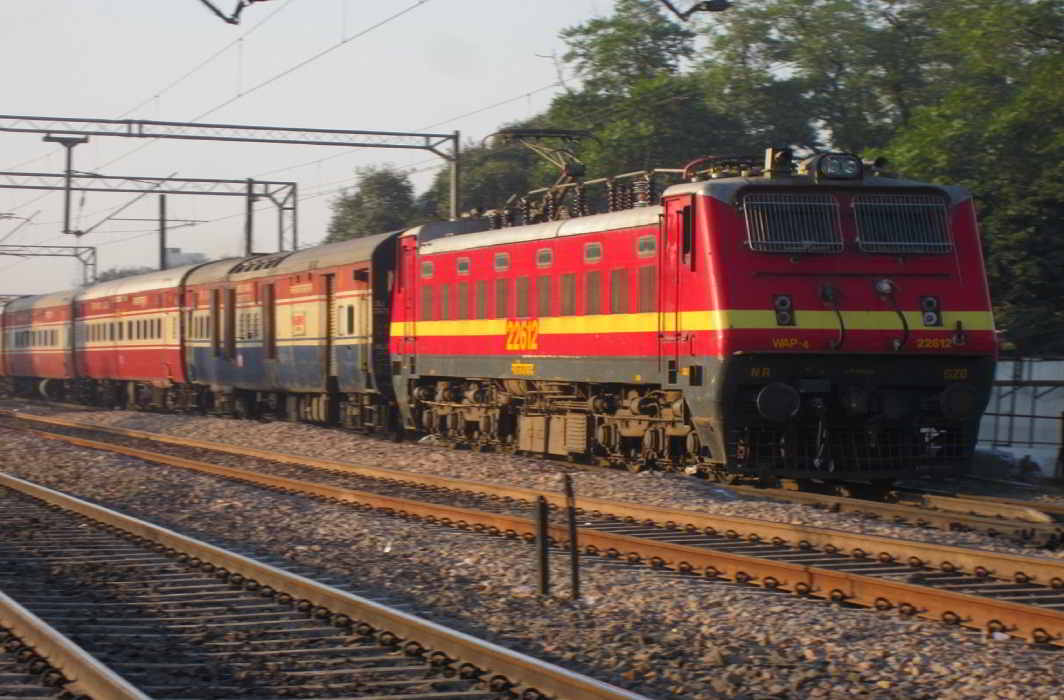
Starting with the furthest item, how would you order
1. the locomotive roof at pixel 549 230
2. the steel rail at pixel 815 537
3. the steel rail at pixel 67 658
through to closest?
the locomotive roof at pixel 549 230 < the steel rail at pixel 815 537 < the steel rail at pixel 67 658

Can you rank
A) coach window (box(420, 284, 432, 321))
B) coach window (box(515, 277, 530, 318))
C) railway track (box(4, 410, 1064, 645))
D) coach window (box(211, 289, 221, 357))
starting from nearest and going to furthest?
railway track (box(4, 410, 1064, 645)), coach window (box(515, 277, 530, 318)), coach window (box(420, 284, 432, 321)), coach window (box(211, 289, 221, 357))

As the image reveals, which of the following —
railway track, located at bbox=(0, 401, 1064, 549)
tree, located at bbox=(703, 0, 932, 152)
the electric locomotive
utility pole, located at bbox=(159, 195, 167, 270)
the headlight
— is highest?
tree, located at bbox=(703, 0, 932, 152)

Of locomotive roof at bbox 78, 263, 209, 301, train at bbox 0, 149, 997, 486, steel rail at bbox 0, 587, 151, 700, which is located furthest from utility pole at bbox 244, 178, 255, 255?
steel rail at bbox 0, 587, 151, 700

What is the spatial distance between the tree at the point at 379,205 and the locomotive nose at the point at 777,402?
53951 mm

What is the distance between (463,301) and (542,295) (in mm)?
2538

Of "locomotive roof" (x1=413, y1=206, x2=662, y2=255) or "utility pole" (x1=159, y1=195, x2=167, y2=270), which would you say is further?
"utility pole" (x1=159, y1=195, x2=167, y2=270)

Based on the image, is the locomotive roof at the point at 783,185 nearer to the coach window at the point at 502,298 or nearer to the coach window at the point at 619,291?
the coach window at the point at 619,291

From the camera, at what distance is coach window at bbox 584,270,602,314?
1777 centimetres

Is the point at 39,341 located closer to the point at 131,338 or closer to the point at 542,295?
the point at 131,338

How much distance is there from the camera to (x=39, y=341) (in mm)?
49719

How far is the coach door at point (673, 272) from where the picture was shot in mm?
15625

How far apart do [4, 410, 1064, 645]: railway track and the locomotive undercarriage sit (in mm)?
2241

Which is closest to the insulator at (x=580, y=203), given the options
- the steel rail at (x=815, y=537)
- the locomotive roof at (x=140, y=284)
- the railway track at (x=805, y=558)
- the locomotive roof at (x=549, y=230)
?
the locomotive roof at (x=549, y=230)

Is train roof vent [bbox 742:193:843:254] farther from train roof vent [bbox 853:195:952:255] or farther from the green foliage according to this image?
the green foliage
